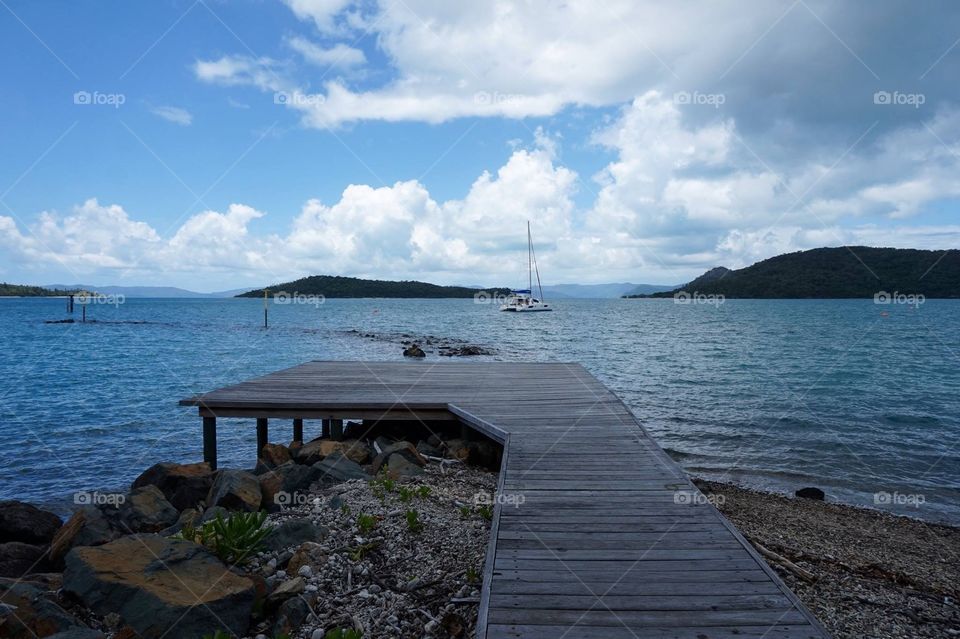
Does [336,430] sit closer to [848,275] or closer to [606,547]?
[606,547]

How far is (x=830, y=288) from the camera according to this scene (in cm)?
13450

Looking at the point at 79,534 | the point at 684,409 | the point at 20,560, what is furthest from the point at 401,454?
the point at 684,409

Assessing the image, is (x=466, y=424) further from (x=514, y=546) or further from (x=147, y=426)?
(x=147, y=426)

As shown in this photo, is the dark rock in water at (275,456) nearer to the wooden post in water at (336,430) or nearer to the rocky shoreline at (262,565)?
the wooden post in water at (336,430)

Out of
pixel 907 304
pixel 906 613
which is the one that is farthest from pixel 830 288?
pixel 906 613

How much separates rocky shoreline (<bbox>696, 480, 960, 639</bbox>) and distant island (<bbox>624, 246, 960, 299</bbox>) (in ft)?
388

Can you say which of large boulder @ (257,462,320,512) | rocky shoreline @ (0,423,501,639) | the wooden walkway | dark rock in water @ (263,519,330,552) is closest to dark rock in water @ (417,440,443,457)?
the wooden walkway

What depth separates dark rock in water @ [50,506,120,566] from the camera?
23.5 ft

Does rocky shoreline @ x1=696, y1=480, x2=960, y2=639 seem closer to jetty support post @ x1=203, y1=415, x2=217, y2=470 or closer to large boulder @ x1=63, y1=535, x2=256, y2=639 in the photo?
large boulder @ x1=63, y1=535, x2=256, y2=639

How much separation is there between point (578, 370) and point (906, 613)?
1052cm

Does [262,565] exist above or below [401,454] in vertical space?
above

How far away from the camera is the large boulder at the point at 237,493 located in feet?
25.9

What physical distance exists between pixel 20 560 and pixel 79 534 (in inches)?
23.5

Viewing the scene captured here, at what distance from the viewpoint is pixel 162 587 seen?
188 inches
